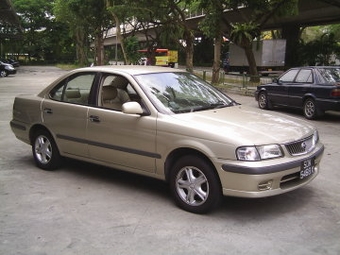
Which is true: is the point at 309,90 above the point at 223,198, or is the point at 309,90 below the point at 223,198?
above

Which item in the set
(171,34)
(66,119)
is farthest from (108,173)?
(171,34)

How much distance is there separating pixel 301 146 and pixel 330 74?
322 inches

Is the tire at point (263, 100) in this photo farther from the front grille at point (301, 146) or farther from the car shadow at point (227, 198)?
the front grille at point (301, 146)

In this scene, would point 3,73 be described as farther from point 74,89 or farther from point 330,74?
point 74,89

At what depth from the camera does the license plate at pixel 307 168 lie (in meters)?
5.02

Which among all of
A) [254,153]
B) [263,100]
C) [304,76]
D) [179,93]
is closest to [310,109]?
[304,76]

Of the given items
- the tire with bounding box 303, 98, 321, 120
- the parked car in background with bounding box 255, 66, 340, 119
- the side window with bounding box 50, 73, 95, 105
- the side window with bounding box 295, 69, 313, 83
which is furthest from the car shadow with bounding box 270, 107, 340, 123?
the side window with bounding box 50, 73, 95, 105

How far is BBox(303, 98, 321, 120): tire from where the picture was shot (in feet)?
41.0

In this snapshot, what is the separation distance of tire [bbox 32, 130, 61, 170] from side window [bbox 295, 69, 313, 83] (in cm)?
839

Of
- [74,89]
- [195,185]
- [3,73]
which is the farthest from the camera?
[3,73]

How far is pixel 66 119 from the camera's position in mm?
6438

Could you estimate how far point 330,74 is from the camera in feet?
41.1

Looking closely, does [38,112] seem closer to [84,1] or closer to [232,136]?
[232,136]

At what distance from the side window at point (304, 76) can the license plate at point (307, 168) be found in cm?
816
